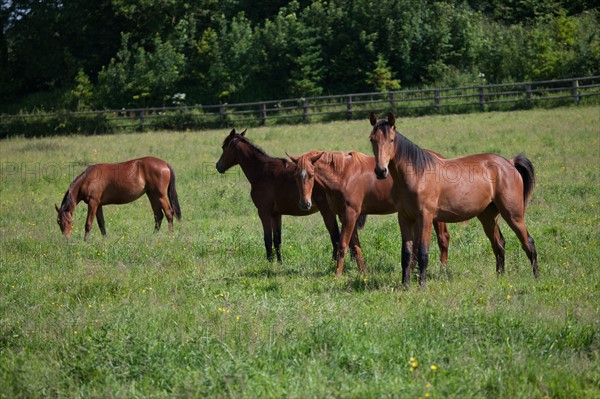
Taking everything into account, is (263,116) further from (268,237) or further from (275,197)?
(268,237)

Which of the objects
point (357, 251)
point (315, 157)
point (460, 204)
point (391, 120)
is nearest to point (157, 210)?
point (315, 157)

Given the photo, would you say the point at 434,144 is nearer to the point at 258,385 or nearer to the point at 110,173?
the point at 110,173

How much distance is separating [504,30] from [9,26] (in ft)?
98.8

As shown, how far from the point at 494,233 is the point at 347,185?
6.89 feet

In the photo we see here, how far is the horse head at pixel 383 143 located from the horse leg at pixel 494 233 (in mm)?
1916

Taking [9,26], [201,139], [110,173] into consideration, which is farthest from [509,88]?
[9,26]

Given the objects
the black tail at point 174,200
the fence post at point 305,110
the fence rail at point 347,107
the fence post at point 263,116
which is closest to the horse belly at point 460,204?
the black tail at point 174,200

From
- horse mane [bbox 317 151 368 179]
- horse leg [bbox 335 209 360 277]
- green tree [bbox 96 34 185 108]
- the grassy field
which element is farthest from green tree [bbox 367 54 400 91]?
horse leg [bbox 335 209 360 277]

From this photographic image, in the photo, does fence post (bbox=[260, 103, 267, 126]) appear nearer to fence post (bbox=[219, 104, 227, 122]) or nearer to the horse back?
fence post (bbox=[219, 104, 227, 122])

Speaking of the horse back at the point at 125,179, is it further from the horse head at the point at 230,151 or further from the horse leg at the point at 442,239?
the horse leg at the point at 442,239

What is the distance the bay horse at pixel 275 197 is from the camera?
10.5 m

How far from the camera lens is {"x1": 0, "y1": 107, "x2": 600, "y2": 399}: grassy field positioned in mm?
5625

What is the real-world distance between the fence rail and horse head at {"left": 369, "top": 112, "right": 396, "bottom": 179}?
20140 millimetres

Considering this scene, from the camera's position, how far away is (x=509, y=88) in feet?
97.1
